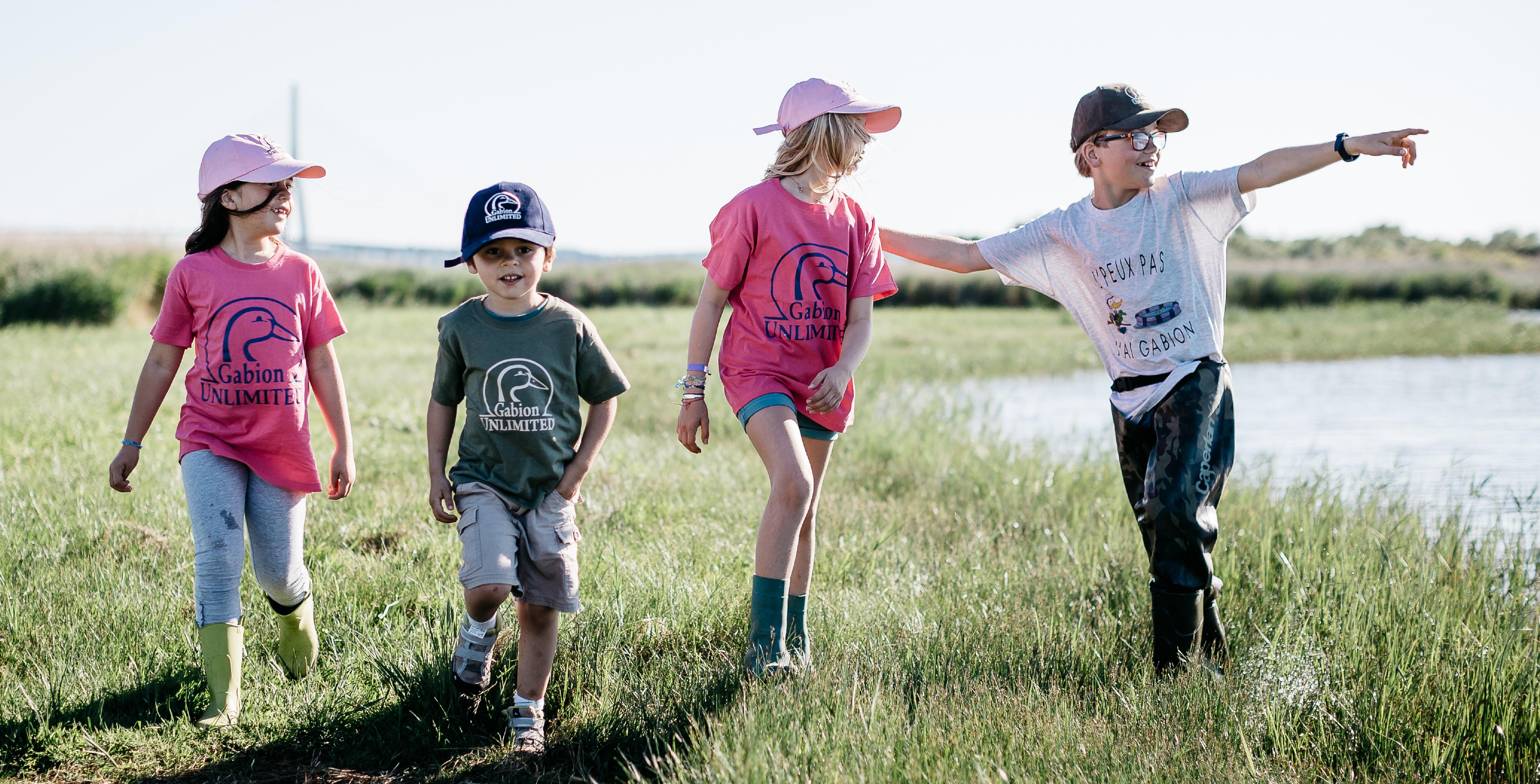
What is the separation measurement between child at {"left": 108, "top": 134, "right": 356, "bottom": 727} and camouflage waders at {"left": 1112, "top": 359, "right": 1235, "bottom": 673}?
8.23 feet

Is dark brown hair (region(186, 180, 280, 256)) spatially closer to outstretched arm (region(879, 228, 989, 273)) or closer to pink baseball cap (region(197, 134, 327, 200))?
pink baseball cap (region(197, 134, 327, 200))

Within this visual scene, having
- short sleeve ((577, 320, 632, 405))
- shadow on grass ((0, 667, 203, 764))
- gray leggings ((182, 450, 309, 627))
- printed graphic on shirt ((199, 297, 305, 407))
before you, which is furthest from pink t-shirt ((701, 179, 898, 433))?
shadow on grass ((0, 667, 203, 764))

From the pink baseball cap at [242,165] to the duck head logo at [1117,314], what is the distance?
2580 millimetres

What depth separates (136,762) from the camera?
10.2 feet

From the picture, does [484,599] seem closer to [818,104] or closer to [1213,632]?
[818,104]

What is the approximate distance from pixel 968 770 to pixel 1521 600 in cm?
282

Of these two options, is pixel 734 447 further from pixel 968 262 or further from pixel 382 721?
pixel 382 721

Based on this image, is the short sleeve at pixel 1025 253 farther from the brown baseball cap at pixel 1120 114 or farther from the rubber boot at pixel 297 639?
the rubber boot at pixel 297 639

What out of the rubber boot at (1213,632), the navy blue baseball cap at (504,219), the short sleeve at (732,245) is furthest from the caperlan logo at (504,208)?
the rubber boot at (1213,632)

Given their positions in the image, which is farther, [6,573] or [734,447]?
[734,447]

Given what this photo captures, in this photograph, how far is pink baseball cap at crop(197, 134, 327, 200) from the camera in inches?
134

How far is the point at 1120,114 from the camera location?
11.6ft

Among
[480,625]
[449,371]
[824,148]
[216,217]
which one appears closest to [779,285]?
[824,148]

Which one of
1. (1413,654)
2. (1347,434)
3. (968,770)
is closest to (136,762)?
(968,770)
